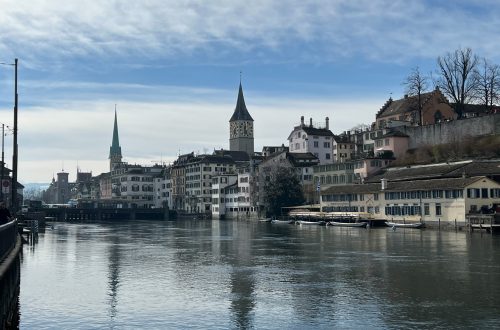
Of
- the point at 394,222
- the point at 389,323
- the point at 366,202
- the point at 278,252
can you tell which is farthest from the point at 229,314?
the point at 366,202

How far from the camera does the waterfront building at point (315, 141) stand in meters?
164

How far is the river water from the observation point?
27031 mm

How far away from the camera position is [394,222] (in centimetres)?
10631

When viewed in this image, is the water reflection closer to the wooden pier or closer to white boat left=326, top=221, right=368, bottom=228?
the wooden pier

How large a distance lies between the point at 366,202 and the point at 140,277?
8135cm

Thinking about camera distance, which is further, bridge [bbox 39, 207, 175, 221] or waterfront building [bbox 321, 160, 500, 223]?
bridge [bbox 39, 207, 175, 221]

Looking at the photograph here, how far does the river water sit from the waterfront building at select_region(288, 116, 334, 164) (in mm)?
104730

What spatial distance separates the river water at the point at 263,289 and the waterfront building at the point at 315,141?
10473 cm

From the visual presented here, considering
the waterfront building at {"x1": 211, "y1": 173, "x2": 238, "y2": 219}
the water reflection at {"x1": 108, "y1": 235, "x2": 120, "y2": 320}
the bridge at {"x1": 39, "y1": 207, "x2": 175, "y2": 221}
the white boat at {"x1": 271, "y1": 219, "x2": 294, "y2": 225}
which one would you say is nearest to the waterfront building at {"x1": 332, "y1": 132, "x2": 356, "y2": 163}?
the waterfront building at {"x1": 211, "y1": 173, "x2": 238, "y2": 219}

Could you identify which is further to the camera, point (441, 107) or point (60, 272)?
point (441, 107)

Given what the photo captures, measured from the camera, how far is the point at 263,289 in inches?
1389

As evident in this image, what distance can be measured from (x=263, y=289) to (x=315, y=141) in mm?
131384

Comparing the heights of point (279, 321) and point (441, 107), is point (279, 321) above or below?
below

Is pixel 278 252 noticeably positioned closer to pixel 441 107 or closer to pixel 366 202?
pixel 366 202
